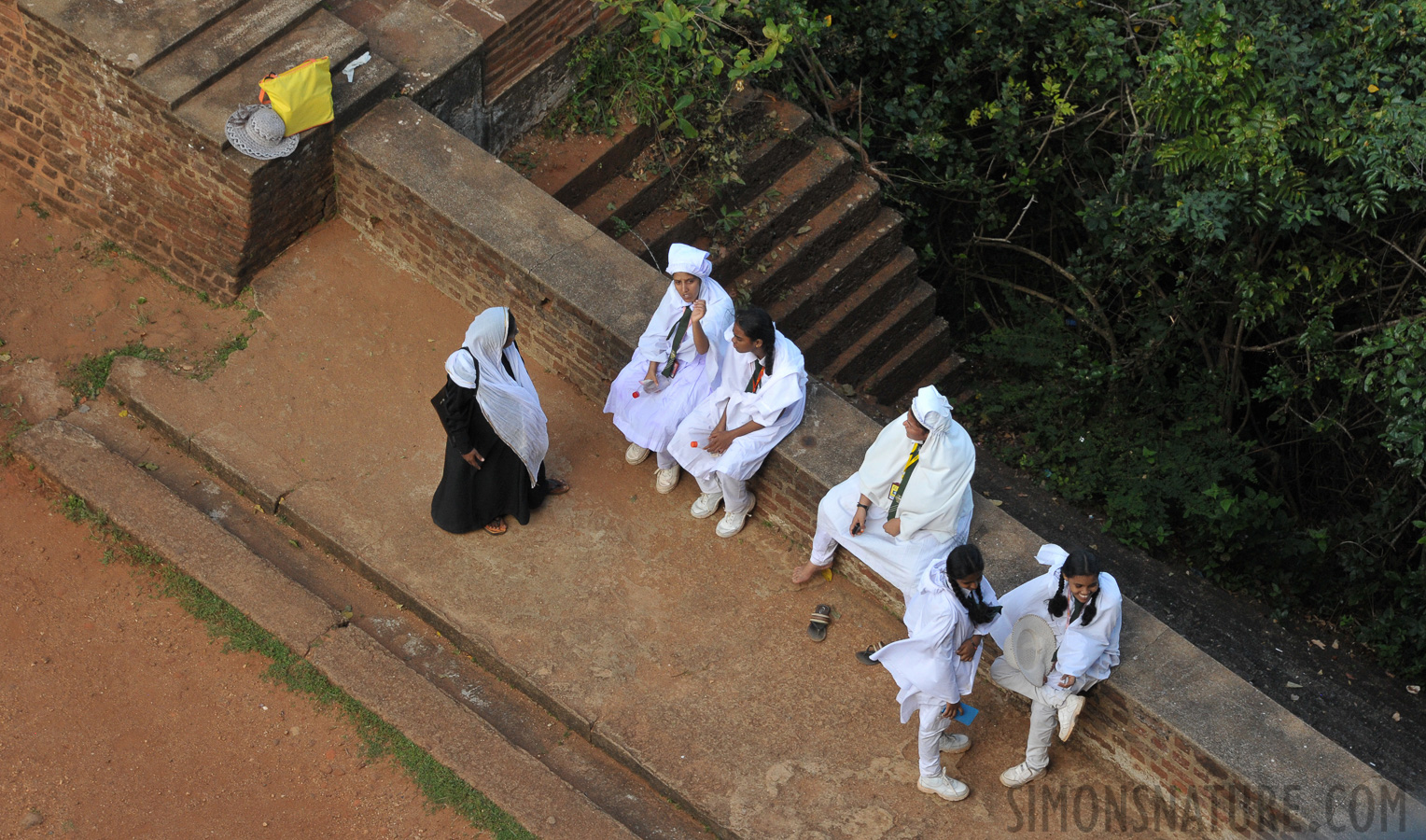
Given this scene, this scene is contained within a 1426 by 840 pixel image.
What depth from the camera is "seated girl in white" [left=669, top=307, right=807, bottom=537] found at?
5941 millimetres

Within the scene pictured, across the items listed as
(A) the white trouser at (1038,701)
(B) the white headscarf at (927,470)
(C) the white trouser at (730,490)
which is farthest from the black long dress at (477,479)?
(A) the white trouser at (1038,701)

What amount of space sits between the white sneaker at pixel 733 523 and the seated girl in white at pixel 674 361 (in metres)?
0.47

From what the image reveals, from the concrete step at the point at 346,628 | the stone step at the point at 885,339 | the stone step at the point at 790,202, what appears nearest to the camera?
the concrete step at the point at 346,628

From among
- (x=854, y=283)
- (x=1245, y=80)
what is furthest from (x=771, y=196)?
(x=1245, y=80)

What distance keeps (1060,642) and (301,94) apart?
5.08 m

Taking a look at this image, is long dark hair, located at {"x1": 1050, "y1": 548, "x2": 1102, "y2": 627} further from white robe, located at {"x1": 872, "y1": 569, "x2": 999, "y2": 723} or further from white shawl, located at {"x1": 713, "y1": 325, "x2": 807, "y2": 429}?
white shawl, located at {"x1": 713, "y1": 325, "x2": 807, "y2": 429}

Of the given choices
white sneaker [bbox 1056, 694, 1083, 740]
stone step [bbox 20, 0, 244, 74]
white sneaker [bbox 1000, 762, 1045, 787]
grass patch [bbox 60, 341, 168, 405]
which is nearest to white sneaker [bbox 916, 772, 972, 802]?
white sneaker [bbox 1000, 762, 1045, 787]

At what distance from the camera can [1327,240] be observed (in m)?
7.75

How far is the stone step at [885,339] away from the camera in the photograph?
875cm

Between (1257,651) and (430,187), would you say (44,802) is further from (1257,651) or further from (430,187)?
(1257,651)

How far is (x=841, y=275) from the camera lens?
8.61 meters

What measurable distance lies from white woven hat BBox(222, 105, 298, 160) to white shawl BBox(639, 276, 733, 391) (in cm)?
249

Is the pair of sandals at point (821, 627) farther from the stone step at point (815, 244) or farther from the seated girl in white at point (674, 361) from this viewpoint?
the stone step at point (815, 244)

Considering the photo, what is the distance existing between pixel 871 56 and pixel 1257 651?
16.7ft
